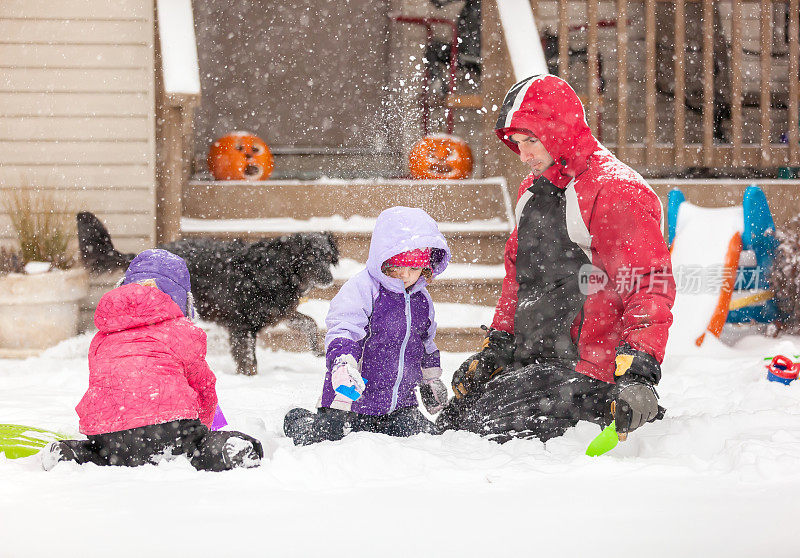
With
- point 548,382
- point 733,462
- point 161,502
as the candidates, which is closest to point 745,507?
point 733,462

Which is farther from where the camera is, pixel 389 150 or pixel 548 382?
pixel 389 150

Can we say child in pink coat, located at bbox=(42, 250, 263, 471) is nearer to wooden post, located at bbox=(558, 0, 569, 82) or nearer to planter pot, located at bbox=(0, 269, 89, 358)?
planter pot, located at bbox=(0, 269, 89, 358)

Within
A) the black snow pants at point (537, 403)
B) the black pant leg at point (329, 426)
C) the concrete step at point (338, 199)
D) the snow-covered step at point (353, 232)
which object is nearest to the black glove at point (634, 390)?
the black snow pants at point (537, 403)

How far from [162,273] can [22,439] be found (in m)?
0.69

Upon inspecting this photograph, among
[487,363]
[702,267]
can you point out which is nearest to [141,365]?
[487,363]

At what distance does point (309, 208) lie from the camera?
5.25 meters

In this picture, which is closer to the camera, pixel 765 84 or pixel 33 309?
pixel 33 309

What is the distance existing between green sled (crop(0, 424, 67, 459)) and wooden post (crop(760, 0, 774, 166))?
191 inches

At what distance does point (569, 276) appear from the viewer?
8.00 feet

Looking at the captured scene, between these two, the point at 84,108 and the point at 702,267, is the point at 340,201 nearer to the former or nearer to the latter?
the point at 84,108

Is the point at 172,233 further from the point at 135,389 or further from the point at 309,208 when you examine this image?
the point at 135,389

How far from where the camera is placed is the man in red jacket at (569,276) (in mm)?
2234

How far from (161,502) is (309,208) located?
3.60m

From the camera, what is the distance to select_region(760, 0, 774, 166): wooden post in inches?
216
